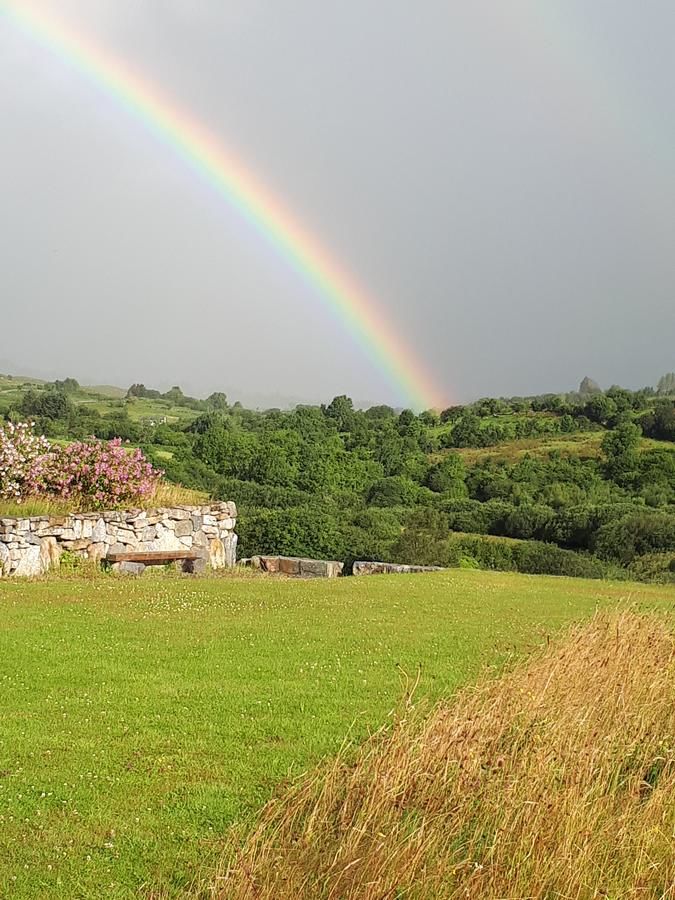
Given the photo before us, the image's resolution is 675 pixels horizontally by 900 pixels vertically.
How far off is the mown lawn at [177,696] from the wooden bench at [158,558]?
2344 mm

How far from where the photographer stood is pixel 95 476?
1756 centimetres

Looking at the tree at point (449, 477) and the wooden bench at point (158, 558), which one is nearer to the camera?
the wooden bench at point (158, 558)

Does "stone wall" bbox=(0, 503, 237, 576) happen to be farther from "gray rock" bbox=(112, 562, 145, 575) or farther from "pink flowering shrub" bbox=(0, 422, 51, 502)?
"pink flowering shrub" bbox=(0, 422, 51, 502)

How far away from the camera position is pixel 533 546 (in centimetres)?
3120

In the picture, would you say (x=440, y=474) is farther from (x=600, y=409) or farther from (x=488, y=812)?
(x=488, y=812)

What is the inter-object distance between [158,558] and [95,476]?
2336 mm

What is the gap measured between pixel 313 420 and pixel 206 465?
2299cm

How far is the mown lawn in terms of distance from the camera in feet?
15.4

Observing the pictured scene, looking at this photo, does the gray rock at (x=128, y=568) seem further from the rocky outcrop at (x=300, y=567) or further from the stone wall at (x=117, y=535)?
the rocky outcrop at (x=300, y=567)

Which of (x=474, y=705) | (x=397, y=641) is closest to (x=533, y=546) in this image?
(x=397, y=641)

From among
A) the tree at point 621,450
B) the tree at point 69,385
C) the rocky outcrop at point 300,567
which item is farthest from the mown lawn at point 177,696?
the tree at point 69,385

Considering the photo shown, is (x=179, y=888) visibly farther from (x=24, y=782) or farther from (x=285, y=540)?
(x=285, y=540)

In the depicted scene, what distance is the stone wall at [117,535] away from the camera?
1532cm

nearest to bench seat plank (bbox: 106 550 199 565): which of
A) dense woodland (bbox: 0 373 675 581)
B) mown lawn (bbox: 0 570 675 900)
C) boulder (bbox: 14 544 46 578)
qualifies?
boulder (bbox: 14 544 46 578)
